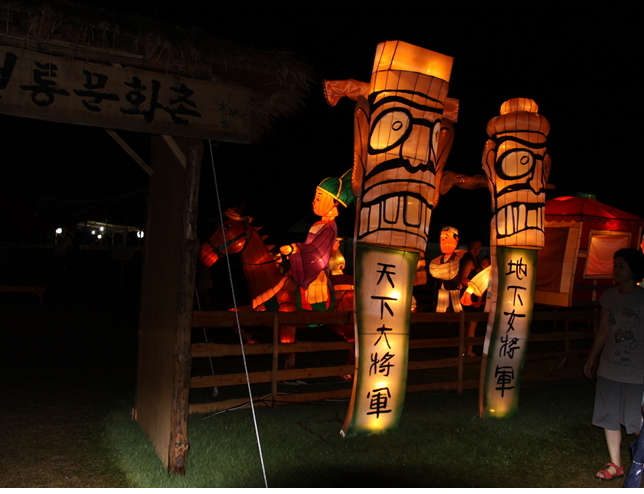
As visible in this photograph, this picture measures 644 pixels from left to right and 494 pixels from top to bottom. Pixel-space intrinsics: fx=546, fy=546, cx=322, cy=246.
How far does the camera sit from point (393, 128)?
5055 mm

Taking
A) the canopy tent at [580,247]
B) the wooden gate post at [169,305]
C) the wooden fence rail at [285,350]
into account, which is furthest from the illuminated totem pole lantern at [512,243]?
the canopy tent at [580,247]

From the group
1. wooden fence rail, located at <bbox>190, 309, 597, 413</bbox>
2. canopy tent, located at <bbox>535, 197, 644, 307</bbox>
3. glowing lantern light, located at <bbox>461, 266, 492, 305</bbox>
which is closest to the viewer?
wooden fence rail, located at <bbox>190, 309, 597, 413</bbox>

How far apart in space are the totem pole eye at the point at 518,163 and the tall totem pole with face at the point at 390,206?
122cm

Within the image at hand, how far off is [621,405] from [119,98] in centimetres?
464

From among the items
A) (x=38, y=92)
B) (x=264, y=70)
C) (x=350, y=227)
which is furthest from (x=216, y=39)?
(x=350, y=227)

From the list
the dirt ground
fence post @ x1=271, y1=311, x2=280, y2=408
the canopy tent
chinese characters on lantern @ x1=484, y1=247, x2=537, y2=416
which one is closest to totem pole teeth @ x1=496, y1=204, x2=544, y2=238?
chinese characters on lantern @ x1=484, y1=247, x2=537, y2=416

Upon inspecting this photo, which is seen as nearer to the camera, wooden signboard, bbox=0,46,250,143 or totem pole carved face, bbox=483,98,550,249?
wooden signboard, bbox=0,46,250,143

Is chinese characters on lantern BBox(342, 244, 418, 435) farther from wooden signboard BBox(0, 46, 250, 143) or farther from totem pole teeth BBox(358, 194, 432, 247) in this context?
wooden signboard BBox(0, 46, 250, 143)

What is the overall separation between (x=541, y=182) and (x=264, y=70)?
343cm

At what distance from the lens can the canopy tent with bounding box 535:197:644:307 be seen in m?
10.5

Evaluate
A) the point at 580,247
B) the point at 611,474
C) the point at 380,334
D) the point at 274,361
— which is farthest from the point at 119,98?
the point at 580,247

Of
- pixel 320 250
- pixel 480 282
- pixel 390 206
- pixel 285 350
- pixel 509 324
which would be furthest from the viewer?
pixel 480 282

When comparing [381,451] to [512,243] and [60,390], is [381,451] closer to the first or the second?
[512,243]

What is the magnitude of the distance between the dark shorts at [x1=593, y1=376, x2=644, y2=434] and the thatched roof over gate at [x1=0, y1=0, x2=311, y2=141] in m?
3.58
